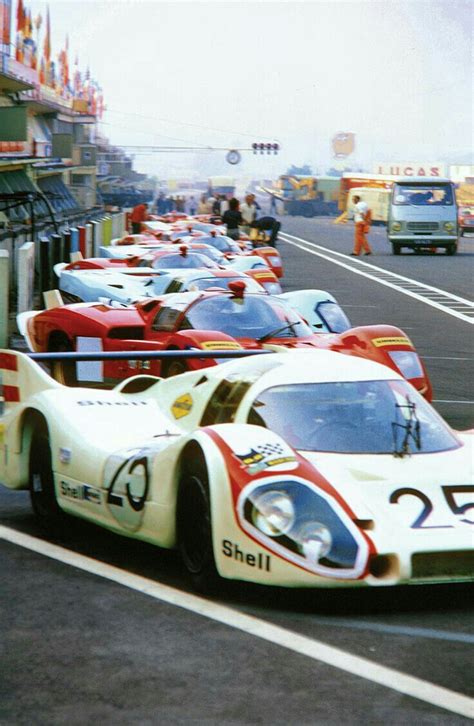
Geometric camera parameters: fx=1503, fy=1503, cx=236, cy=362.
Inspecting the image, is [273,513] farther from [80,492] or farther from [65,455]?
[65,455]

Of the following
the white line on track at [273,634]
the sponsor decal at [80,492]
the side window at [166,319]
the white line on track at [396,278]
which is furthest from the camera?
the white line on track at [396,278]

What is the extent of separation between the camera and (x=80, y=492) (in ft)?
26.0

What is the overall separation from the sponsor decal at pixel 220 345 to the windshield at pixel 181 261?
36.0ft

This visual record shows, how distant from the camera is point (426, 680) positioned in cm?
548

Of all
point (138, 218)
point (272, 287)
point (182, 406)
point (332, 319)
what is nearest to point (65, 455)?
point (182, 406)

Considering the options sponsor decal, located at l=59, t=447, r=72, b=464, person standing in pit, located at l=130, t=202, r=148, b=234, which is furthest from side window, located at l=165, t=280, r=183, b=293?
person standing in pit, located at l=130, t=202, r=148, b=234

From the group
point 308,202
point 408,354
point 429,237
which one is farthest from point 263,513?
point 308,202

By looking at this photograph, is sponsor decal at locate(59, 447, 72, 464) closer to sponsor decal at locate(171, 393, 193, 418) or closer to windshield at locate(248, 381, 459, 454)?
sponsor decal at locate(171, 393, 193, 418)

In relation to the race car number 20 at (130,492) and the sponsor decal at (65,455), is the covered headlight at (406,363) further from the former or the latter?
the race car number 20 at (130,492)

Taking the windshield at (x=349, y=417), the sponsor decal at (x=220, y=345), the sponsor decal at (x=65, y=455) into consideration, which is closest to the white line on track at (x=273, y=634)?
the sponsor decal at (x=65, y=455)

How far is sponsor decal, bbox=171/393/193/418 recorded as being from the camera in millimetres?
8227

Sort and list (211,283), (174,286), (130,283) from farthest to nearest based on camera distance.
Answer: (130,283) < (174,286) < (211,283)

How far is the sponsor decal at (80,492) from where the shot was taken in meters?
7.76

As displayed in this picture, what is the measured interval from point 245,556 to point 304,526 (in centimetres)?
29
